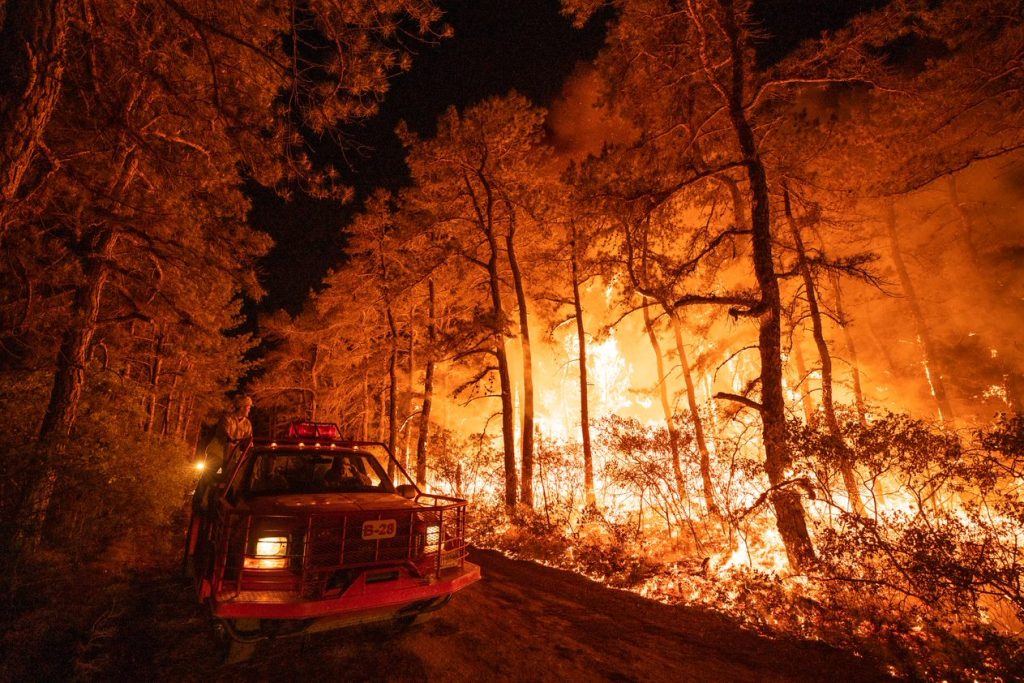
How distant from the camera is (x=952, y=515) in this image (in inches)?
228

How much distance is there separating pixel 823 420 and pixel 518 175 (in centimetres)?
1077

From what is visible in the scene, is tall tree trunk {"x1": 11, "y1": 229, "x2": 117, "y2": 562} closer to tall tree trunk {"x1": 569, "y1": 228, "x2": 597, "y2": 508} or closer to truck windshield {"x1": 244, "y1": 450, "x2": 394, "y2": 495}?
truck windshield {"x1": 244, "y1": 450, "x2": 394, "y2": 495}

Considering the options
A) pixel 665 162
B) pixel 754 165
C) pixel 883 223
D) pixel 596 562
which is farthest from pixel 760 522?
pixel 883 223

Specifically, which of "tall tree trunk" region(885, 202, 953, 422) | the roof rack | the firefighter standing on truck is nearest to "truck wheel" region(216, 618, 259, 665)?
the firefighter standing on truck

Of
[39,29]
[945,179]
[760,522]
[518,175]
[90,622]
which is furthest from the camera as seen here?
[945,179]

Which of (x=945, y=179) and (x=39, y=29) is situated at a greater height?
(x=945, y=179)

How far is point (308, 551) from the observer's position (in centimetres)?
398

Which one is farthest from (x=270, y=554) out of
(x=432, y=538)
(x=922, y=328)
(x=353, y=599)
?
(x=922, y=328)

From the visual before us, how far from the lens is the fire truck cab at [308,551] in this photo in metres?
3.78

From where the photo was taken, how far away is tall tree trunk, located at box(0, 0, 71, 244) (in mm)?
4289

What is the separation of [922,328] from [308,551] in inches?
889

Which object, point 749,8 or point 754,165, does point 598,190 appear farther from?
point 749,8

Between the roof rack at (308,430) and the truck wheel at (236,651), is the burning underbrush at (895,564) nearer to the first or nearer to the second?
the roof rack at (308,430)

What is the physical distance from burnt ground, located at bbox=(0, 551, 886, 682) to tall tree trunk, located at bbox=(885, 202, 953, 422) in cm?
1625
